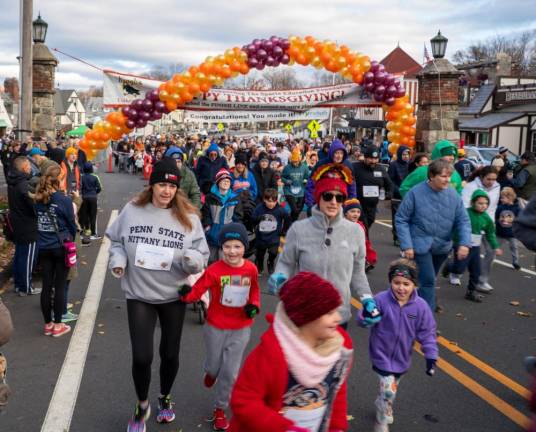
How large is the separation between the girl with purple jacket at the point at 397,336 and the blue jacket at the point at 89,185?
7941 mm

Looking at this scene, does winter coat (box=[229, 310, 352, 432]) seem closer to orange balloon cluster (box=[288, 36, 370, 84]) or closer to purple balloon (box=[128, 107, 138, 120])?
orange balloon cluster (box=[288, 36, 370, 84])

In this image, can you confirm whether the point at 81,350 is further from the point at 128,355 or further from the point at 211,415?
the point at 211,415

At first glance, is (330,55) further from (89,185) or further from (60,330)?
(60,330)

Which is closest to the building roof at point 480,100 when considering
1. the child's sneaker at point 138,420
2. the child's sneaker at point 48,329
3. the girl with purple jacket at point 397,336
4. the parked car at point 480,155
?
the parked car at point 480,155

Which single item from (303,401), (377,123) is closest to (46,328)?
(303,401)

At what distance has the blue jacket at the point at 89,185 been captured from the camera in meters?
10.9

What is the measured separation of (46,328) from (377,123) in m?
50.1

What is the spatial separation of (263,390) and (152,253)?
182 cm

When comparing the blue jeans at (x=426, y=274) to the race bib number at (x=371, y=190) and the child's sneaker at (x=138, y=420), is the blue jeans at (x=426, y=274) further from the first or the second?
the race bib number at (x=371, y=190)

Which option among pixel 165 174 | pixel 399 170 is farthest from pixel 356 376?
pixel 399 170

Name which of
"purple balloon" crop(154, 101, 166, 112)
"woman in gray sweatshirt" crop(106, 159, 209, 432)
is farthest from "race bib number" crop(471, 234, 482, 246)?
"purple balloon" crop(154, 101, 166, 112)

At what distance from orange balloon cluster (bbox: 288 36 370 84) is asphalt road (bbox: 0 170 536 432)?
300 inches

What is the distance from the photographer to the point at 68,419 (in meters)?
4.18

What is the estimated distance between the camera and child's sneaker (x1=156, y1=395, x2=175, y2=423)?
4133mm
